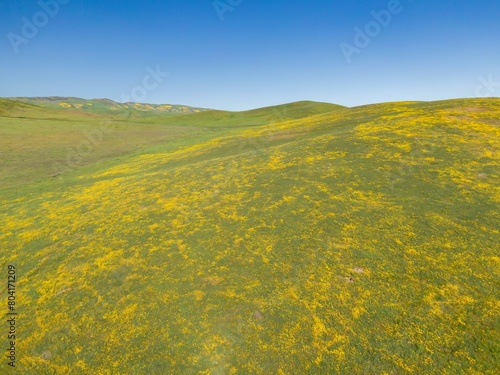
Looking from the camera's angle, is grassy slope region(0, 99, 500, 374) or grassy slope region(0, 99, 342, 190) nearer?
grassy slope region(0, 99, 500, 374)

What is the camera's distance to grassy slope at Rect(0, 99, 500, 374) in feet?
23.1

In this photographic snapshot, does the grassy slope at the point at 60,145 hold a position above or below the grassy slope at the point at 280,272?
below

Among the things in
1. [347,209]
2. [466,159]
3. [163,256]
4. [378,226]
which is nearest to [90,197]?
[163,256]

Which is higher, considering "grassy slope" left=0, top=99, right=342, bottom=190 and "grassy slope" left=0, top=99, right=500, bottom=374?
"grassy slope" left=0, top=99, right=500, bottom=374

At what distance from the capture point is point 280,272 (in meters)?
9.67

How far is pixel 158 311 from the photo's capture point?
8.65 meters

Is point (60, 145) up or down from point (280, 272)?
down

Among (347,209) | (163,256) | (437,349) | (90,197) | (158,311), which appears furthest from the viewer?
(90,197)

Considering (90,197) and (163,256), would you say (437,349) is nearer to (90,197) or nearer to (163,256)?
(163,256)

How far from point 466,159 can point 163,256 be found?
1803 cm

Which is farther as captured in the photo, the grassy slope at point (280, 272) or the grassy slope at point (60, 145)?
the grassy slope at point (60, 145)

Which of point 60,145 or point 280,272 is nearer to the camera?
point 280,272

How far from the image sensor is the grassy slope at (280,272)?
7031mm

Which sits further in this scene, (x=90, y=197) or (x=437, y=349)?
(x=90, y=197)
